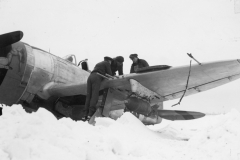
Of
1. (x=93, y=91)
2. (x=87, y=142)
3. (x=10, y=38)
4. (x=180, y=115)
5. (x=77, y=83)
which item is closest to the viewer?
(x=87, y=142)

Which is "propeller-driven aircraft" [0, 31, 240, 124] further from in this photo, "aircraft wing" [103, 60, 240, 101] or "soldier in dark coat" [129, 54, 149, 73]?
"soldier in dark coat" [129, 54, 149, 73]

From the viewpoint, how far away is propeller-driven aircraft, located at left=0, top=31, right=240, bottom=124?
505cm

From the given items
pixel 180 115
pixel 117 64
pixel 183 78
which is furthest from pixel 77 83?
pixel 180 115

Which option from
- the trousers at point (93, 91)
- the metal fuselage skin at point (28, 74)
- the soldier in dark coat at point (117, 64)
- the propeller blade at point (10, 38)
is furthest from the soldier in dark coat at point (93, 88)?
the propeller blade at point (10, 38)

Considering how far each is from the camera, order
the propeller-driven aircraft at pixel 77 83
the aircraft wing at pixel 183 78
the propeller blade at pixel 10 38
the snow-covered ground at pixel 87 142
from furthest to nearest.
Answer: the propeller-driven aircraft at pixel 77 83, the aircraft wing at pixel 183 78, the propeller blade at pixel 10 38, the snow-covered ground at pixel 87 142

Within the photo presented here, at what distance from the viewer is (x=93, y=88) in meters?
5.02

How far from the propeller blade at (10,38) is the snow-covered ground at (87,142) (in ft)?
7.20

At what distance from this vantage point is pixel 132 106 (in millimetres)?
5289

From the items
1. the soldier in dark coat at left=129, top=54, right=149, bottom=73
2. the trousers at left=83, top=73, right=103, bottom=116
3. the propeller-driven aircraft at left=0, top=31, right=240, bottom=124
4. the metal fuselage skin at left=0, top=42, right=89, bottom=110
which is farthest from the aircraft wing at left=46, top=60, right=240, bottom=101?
the soldier in dark coat at left=129, top=54, right=149, bottom=73

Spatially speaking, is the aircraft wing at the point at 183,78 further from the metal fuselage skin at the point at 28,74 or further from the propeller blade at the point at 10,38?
the propeller blade at the point at 10,38

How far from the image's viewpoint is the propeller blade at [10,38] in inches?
186

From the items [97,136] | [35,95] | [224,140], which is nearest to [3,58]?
[35,95]

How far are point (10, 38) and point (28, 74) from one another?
954 mm

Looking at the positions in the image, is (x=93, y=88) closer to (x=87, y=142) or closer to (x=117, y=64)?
(x=117, y=64)
